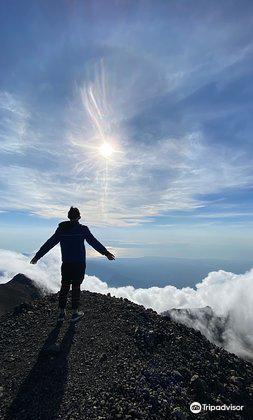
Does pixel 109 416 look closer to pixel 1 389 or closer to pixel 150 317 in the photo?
pixel 1 389

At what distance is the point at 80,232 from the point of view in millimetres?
12664

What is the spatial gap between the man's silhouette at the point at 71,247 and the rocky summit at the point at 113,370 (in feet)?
5.24

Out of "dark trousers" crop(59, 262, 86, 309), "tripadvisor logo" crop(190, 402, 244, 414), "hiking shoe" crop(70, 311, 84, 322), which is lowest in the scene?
"tripadvisor logo" crop(190, 402, 244, 414)

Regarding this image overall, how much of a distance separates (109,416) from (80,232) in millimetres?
6199

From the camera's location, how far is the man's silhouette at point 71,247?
41.2 ft

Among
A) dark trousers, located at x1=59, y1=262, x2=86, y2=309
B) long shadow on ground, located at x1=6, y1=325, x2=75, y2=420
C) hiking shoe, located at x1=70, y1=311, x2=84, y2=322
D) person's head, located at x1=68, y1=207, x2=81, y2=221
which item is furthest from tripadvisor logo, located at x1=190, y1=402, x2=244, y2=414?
person's head, located at x1=68, y1=207, x2=81, y2=221

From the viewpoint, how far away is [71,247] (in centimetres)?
1257

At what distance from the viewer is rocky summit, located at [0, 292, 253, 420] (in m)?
8.41

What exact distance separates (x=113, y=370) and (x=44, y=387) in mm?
1961

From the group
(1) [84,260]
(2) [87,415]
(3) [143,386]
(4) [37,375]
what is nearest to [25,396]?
(4) [37,375]

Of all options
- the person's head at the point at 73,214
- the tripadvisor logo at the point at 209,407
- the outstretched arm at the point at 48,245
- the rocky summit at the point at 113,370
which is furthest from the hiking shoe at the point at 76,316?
the tripadvisor logo at the point at 209,407

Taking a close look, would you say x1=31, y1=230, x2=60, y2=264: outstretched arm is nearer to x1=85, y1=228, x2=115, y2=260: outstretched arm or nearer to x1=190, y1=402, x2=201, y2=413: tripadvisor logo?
x1=85, y1=228, x2=115, y2=260: outstretched arm

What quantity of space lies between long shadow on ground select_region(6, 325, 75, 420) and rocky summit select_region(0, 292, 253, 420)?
0.02 meters

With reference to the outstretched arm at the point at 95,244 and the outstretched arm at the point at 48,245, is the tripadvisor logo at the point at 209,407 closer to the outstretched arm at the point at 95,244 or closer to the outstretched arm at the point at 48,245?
the outstretched arm at the point at 95,244
